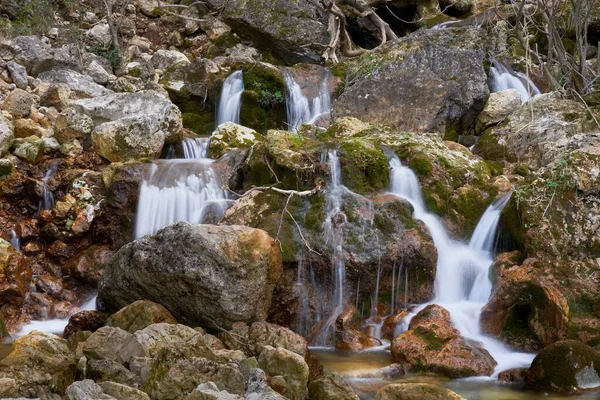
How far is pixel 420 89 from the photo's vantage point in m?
12.2

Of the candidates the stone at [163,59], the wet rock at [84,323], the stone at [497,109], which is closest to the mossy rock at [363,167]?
the wet rock at [84,323]

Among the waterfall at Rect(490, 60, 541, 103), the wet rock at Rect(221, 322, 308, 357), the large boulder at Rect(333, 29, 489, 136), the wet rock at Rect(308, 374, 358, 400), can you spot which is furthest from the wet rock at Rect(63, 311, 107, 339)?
the waterfall at Rect(490, 60, 541, 103)

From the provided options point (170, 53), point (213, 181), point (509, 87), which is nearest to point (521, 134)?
point (509, 87)

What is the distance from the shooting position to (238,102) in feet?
43.7

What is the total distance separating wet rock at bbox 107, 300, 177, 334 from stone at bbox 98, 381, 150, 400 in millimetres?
1753

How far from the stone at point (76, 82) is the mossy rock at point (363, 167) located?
6.05 metres

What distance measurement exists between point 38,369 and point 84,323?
221 centimetres

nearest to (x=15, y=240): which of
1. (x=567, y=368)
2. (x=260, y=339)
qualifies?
(x=260, y=339)

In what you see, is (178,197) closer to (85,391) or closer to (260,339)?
(260,339)

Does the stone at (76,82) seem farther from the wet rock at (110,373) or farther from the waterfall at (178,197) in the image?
the wet rock at (110,373)

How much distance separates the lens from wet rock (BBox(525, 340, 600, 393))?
587cm

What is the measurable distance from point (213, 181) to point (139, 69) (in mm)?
6285

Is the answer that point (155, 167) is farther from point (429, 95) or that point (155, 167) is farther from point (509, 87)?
point (509, 87)

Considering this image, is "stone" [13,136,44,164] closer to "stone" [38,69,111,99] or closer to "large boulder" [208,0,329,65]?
"stone" [38,69,111,99]
